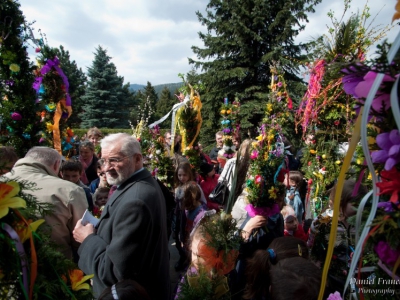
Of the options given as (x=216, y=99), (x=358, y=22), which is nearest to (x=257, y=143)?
(x=358, y=22)

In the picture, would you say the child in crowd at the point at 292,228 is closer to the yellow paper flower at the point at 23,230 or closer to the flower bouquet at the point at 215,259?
the flower bouquet at the point at 215,259

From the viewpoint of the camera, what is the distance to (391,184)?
827 millimetres

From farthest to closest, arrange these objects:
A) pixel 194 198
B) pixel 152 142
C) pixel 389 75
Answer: pixel 152 142 → pixel 194 198 → pixel 389 75

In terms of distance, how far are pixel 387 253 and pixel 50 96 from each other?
14.3 ft

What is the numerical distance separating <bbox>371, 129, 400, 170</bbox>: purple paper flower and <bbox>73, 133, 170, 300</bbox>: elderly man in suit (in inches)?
59.3

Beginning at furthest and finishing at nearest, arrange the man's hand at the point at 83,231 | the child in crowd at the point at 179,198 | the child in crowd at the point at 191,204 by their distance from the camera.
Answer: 1. the child in crowd at the point at 179,198
2. the child in crowd at the point at 191,204
3. the man's hand at the point at 83,231

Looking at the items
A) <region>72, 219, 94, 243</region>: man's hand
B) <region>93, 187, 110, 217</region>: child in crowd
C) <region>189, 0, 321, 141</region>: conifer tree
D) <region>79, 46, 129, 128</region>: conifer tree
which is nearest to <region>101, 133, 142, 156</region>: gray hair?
<region>72, 219, 94, 243</region>: man's hand

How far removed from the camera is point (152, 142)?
5281mm

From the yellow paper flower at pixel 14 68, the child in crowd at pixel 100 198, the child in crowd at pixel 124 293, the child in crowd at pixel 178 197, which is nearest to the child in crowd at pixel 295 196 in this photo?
the child in crowd at pixel 178 197

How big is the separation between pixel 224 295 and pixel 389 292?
1071 mm

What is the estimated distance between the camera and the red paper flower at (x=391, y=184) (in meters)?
0.81

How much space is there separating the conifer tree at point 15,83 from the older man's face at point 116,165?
2.19 m

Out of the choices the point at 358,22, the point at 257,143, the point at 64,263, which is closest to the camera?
the point at 64,263

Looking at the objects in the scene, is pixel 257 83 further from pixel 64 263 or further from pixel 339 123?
pixel 64 263
